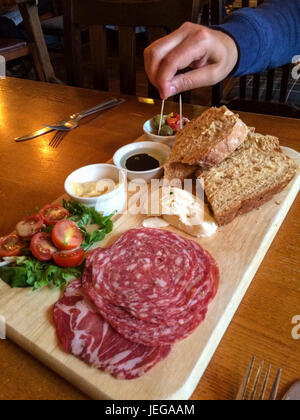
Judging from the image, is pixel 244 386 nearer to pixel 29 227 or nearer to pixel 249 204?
pixel 249 204

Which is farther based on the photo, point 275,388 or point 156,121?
point 156,121

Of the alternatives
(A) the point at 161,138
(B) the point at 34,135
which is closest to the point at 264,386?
(A) the point at 161,138

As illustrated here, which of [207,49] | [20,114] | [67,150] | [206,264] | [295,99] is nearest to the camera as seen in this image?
[206,264]

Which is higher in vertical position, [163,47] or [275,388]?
[163,47]

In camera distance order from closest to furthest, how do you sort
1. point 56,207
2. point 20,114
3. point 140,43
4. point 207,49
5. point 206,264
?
point 206,264
point 56,207
point 207,49
point 20,114
point 140,43

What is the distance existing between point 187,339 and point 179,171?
878 millimetres

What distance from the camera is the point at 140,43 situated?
718cm

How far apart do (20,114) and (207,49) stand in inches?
56.5

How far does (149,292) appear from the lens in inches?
43.6

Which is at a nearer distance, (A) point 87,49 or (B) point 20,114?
(B) point 20,114

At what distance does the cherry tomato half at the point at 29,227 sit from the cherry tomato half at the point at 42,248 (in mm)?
45
